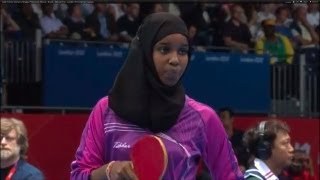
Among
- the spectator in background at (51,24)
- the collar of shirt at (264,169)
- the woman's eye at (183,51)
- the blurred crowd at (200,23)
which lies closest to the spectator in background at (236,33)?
the blurred crowd at (200,23)

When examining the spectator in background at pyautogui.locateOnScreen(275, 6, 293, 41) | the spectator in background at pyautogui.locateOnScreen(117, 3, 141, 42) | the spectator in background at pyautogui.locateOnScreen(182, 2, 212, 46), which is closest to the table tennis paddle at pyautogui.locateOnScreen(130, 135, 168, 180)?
the spectator in background at pyautogui.locateOnScreen(117, 3, 141, 42)

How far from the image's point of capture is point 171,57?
3793 millimetres

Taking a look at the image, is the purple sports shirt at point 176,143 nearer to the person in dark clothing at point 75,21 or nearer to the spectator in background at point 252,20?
the person in dark clothing at point 75,21

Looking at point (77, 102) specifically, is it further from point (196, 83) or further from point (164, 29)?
point (164, 29)

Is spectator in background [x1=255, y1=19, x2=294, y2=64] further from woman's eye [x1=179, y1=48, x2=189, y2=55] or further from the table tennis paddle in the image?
the table tennis paddle

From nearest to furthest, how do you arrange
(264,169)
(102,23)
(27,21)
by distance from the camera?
(264,169)
(27,21)
(102,23)

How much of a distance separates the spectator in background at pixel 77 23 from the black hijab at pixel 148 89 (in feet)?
32.9

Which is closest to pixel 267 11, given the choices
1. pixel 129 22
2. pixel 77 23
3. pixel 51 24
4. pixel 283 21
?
pixel 283 21

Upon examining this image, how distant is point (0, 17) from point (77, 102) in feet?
5.10

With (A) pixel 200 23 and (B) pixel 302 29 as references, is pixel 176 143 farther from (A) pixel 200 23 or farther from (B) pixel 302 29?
(B) pixel 302 29

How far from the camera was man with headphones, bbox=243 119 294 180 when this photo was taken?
20.1 feet

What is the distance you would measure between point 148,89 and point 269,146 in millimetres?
2493

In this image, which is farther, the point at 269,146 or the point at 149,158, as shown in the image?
the point at 269,146

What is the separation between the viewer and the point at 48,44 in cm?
1279
